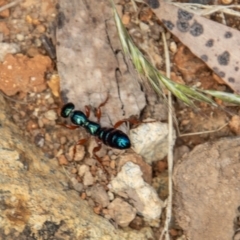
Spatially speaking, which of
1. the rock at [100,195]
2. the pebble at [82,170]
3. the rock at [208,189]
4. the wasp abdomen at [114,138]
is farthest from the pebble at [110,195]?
the rock at [208,189]

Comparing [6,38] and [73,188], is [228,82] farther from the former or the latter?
[6,38]

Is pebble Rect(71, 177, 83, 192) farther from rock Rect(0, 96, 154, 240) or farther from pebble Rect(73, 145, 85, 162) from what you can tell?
pebble Rect(73, 145, 85, 162)

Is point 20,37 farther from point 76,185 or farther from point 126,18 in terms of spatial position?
point 76,185

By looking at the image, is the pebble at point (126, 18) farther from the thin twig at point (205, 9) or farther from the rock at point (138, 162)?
the rock at point (138, 162)

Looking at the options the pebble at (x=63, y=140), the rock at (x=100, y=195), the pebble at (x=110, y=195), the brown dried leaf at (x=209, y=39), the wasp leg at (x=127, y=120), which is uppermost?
the brown dried leaf at (x=209, y=39)

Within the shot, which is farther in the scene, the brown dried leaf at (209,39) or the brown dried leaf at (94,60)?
the brown dried leaf at (94,60)

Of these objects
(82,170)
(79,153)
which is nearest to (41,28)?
(79,153)
